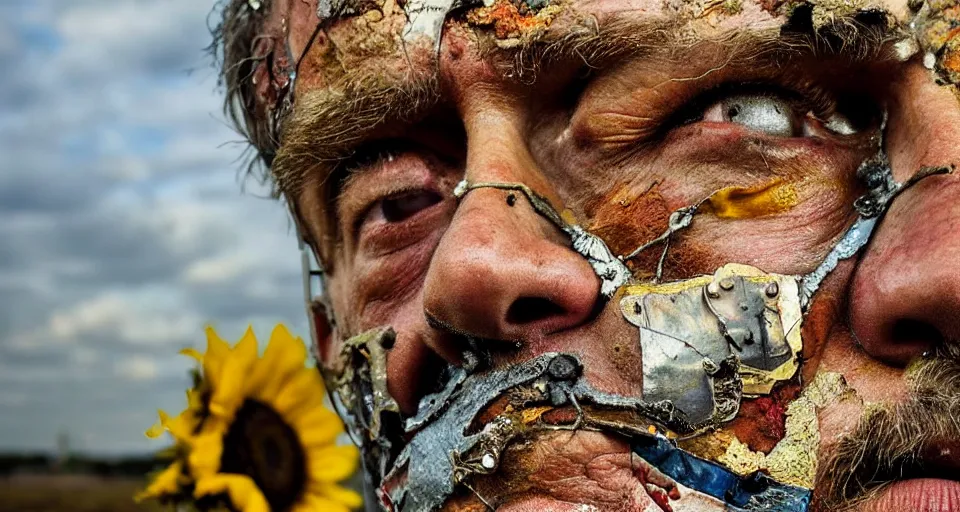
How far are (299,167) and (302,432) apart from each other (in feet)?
3.79

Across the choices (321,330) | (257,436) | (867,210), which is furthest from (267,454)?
(867,210)

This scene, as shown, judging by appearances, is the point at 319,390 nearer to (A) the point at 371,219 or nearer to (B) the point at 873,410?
(A) the point at 371,219

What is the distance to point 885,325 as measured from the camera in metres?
1.58

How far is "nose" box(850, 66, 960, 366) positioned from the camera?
4.97 feet

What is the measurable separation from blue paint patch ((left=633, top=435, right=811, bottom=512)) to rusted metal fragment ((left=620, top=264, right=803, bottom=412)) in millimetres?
88

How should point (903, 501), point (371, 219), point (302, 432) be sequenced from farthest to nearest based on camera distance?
point (302, 432) < point (371, 219) < point (903, 501)

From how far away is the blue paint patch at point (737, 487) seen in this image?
5.13ft

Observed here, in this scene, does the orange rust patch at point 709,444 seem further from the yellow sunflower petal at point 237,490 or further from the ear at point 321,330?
the yellow sunflower petal at point 237,490

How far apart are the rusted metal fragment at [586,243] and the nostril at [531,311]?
0.10 m

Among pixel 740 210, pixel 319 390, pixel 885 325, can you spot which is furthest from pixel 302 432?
pixel 885 325

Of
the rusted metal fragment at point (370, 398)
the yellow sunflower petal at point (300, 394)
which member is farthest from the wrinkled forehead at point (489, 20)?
the yellow sunflower petal at point (300, 394)

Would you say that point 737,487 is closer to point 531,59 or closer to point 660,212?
point 660,212

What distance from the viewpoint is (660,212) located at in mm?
1829

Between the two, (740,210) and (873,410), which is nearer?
(873,410)
